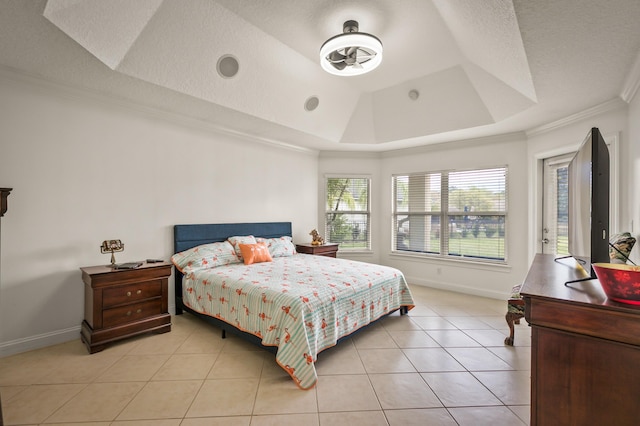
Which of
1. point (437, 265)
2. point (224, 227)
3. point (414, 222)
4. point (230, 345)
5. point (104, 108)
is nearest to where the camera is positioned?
point (230, 345)

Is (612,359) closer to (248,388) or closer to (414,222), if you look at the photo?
(248,388)

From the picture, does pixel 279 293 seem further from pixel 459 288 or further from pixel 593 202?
pixel 459 288

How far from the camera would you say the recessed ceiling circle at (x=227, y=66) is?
2.94 metres

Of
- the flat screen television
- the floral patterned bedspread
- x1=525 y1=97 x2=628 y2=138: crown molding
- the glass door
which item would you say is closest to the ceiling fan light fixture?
the flat screen television

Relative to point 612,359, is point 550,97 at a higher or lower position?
higher

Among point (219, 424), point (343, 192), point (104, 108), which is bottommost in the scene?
point (219, 424)

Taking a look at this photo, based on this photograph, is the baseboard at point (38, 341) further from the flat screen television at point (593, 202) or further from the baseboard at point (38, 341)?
the flat screen television at point (593, 202)

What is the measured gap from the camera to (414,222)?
5379 millimetres

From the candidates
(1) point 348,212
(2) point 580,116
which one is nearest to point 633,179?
(2) point 580,116

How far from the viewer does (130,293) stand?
2.91 metres

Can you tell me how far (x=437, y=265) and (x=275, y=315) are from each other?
358 cm

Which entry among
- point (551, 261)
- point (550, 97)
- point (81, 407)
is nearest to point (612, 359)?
point (551, 261)

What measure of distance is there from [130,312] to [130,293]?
19 cm

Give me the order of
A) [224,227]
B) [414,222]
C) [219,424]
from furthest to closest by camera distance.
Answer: [414,222]
[224,227]
[219,424]
